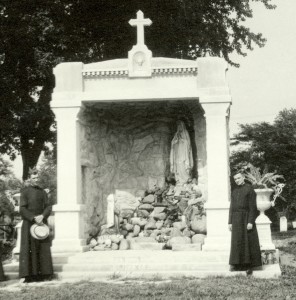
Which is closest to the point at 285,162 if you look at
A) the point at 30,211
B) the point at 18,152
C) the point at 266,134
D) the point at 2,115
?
the point at 266,134

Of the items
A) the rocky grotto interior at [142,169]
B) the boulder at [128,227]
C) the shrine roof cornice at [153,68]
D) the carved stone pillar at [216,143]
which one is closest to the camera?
the carved stone pillar at [216,143]

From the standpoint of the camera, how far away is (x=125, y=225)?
15359mm

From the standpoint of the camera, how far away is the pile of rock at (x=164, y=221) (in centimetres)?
1434

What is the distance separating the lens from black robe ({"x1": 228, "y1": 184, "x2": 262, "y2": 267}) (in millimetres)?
11133

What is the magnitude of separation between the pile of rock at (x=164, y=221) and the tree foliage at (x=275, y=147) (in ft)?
77.6

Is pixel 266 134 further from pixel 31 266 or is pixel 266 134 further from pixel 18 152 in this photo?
pixel 31 266

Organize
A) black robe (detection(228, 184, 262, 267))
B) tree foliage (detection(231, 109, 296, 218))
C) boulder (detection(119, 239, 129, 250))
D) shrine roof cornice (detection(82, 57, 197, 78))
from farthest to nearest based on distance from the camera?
tree foliage (detection(231, 109, 296, 218))
boulder (detection(119, 239, 129, 250))
shrine roof cornice (detection(82, 57, 197, 78))
black robe (detection(228, 184, 262, 267))

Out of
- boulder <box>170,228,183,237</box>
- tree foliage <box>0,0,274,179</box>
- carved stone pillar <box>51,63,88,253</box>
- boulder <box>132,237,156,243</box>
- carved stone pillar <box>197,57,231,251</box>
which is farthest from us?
tree foliage <box>0,0,274,179</box>

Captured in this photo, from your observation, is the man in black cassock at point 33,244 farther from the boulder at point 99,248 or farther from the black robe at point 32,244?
the boulder at point 99,248

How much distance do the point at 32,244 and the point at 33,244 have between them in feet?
0.05

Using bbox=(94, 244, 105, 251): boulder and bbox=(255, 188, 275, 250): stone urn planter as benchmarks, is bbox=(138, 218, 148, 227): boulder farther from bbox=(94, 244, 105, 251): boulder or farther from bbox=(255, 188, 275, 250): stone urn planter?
bbox=(255, 188, 275, 250): stone urn planter

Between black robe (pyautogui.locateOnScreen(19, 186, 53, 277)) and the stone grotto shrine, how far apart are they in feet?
7.35

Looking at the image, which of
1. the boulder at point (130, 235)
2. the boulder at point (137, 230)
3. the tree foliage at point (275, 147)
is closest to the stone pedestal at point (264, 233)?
the boulder at point (137, 230)

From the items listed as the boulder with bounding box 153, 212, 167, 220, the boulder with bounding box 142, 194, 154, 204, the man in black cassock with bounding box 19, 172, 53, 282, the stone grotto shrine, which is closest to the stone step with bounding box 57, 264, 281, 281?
the man in black cassock with bounding box 19, 172, 53, 282
